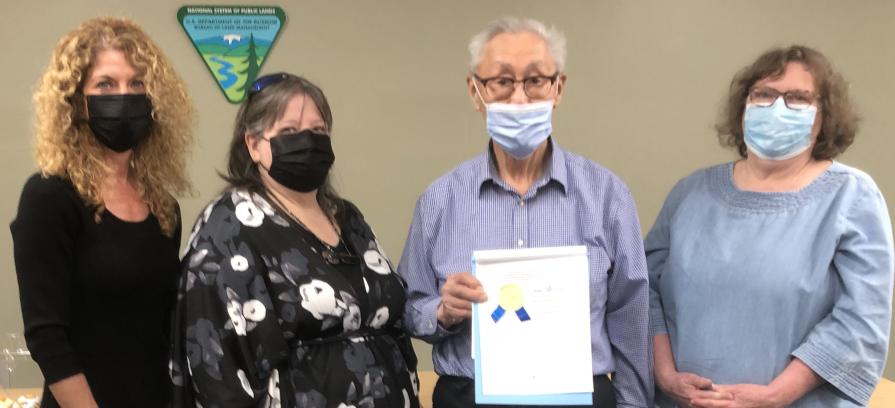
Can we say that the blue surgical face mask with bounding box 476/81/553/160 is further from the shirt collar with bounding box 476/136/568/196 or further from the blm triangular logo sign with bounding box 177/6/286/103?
the blm triangular logo sign with bounding box 177/6/286/103

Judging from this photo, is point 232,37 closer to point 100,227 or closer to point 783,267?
point 100,227

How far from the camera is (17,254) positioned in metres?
1.50

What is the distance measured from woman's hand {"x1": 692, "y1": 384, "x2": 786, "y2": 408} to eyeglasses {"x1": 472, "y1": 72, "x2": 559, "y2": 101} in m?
0.83

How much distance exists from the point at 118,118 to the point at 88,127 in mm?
75

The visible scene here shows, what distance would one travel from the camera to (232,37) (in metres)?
2.90

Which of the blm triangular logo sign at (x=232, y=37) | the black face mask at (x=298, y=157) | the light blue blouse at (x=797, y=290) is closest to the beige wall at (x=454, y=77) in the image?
the blm triangular logo sign at (x=232, y=37)

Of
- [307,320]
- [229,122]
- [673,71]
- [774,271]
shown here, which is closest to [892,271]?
[774,271]

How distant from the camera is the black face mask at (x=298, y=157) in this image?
5.57 feet

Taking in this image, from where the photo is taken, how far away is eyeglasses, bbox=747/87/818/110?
177 cm

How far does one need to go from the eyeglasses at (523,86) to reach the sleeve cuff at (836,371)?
2.79ft

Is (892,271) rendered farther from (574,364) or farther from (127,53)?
(127,53)

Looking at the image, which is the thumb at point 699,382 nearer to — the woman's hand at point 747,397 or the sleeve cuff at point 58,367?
the woman's hand at point 747,397

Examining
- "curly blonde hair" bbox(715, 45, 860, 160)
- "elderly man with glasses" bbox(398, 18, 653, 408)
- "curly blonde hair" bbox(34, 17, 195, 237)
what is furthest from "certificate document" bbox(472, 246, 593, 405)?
"curly blonde hair" bbox(34, 17, 195, 237)

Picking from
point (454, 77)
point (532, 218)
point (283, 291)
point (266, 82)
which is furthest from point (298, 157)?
point (454, 77)
